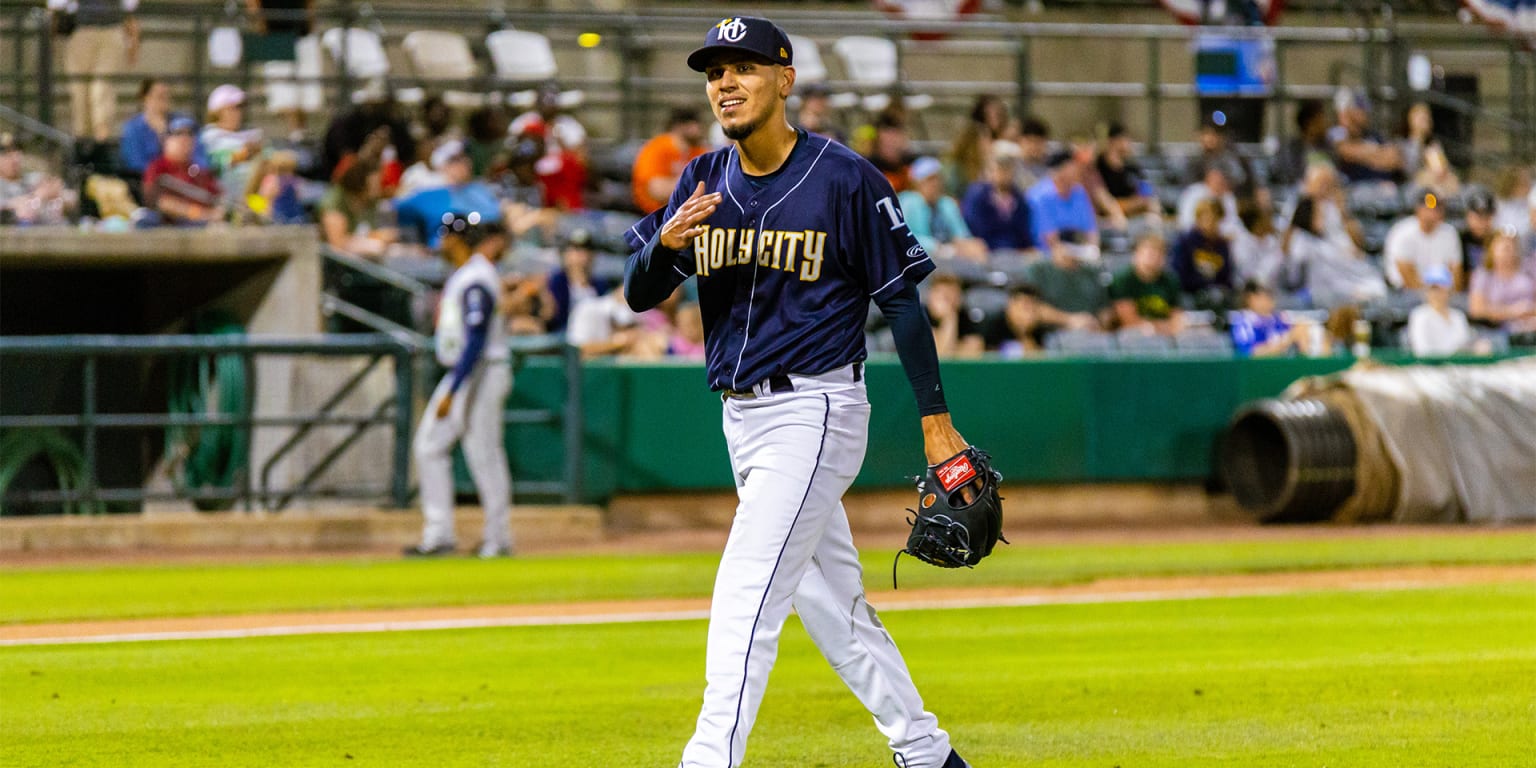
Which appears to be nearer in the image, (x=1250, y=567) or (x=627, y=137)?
(x=1250, y=567)

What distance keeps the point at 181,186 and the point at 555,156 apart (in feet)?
11.2

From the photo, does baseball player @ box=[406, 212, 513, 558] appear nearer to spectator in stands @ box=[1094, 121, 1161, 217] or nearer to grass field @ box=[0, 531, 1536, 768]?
grass field @ box=[0, 531, 1536, 768]

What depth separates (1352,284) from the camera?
1778 cm

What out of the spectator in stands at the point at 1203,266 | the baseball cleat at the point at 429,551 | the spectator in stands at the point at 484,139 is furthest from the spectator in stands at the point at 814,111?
the baseball cleat at the point at 429,551

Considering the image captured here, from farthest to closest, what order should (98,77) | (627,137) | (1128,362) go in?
1. (627,137)
2. (98,77)
3. (1128,362)

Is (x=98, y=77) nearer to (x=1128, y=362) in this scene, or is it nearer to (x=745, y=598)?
(x=1128, y=362)

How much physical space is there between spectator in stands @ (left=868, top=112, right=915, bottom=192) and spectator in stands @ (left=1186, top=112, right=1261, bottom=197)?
3460mm

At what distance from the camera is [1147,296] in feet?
53.5

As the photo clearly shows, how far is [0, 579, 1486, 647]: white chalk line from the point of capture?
8.81 m

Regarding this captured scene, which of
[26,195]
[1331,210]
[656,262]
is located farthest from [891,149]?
[656,262]

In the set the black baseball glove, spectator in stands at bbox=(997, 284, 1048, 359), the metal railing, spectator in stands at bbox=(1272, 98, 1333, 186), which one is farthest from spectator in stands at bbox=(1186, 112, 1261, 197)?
the black baseball glove

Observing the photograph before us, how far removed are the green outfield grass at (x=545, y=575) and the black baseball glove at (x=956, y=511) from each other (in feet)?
19.0

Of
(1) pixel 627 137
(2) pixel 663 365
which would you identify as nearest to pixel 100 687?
(2) pixel 663 365

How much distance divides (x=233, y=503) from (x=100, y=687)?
6915 millimetres
